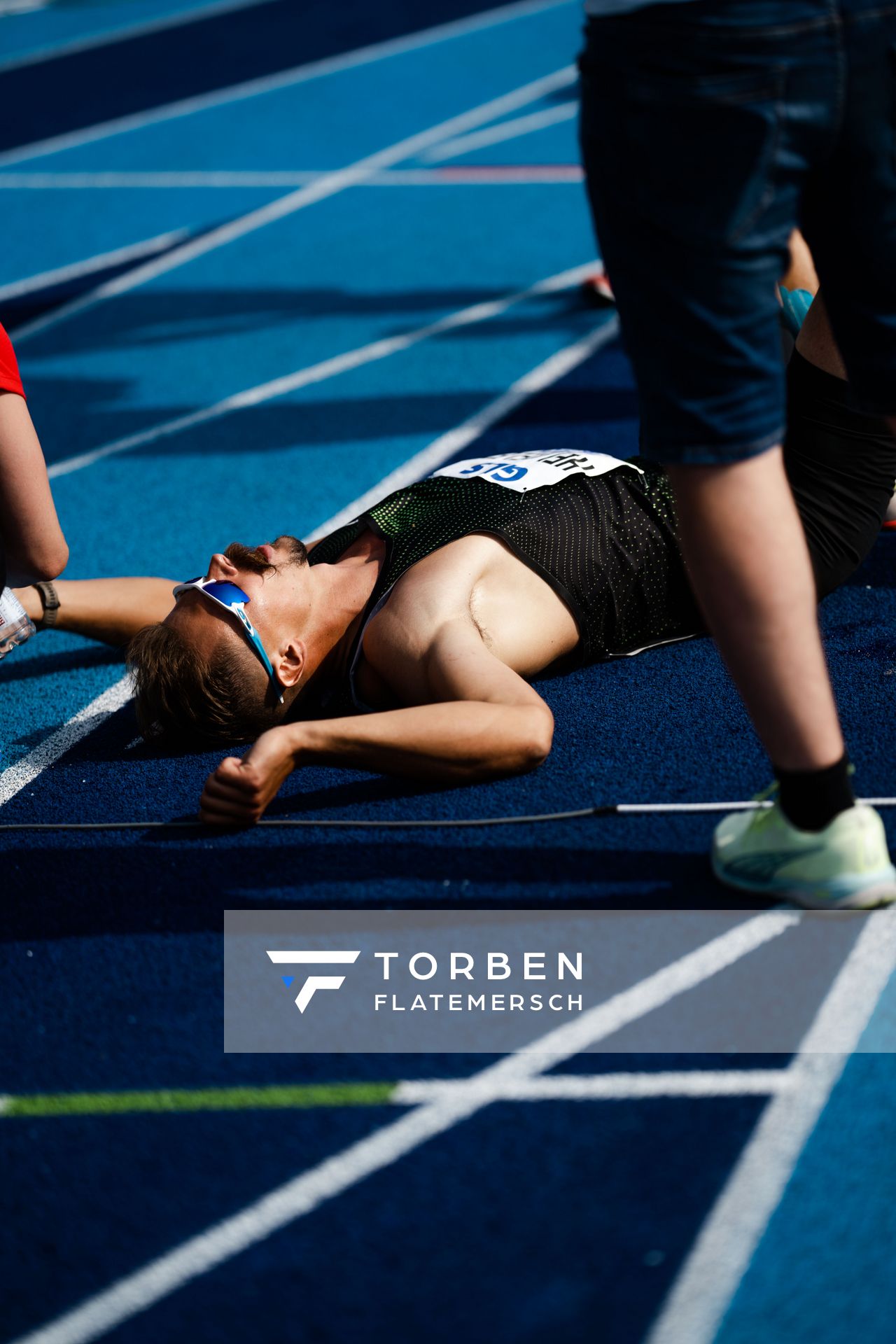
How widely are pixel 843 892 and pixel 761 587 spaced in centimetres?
61

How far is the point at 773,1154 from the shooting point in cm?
207

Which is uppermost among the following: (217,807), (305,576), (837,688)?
(305,576)

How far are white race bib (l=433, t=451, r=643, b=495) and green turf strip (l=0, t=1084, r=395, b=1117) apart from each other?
1.69 m

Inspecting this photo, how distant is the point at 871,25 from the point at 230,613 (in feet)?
5.87

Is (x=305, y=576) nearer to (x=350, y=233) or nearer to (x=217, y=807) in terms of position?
(x=217, y=807)

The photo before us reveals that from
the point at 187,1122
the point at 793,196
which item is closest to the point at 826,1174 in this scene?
the point at 187,1122

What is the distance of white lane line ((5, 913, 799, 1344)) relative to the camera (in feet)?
6.31

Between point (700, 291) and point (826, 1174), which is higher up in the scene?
point (700, 291)

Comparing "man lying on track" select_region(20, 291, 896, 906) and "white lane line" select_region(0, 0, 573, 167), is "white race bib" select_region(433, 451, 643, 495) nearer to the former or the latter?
"man lying on track" select_region(20, 291, 896, 906)

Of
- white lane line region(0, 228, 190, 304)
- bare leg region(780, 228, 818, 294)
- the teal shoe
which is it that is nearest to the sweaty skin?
the teal shoe

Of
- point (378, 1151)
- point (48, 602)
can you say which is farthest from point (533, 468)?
point (378, 1151)

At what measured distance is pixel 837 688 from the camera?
3.32m

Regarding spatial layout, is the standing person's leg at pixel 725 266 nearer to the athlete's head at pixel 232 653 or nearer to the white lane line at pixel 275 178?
the athlete's head at pixel 232 653

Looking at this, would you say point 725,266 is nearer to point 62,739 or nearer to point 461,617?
point 461,617
